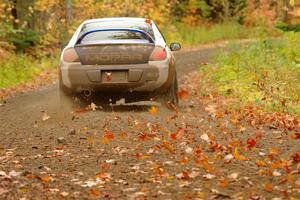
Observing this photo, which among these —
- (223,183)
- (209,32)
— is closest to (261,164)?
(223,183)

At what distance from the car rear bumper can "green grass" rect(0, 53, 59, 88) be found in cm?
620

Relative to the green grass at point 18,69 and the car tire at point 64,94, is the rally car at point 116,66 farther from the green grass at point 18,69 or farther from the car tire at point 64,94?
the green grass at point 18,69

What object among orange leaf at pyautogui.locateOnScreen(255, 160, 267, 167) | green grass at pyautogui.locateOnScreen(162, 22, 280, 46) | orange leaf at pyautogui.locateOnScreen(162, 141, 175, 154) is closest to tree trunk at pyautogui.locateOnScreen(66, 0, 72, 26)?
green grass at pyautogui.locateOnScreen(162, 22, 280, 46)

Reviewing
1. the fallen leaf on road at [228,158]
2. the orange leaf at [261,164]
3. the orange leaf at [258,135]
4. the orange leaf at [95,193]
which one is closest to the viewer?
the orange leaf at [95,193]

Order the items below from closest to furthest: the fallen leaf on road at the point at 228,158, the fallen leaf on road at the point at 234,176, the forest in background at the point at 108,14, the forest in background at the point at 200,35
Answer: the fallen leaf on road at the point at 234,176
the fallen leaf on road at the point at 228,158
the forest in background at the point at 200,35
the forest in background at the point at 108,14

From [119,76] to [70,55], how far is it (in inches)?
34.5

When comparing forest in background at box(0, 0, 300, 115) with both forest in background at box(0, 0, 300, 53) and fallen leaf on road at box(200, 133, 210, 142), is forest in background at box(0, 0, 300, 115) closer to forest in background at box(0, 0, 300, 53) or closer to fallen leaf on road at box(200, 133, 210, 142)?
forest in background at box(0, 0, 300, 53)

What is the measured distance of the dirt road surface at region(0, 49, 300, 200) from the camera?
18.1 ft

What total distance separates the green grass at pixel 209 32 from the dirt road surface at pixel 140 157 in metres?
22.4

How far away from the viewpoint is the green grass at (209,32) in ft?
105

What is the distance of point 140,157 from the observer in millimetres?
6723

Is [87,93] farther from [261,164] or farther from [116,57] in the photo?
[261,164]

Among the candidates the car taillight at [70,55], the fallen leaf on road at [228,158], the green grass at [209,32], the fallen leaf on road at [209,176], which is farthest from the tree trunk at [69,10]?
the fallen leaf on road at [209,176]

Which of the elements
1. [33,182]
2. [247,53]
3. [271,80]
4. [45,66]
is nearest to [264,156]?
[33,182]
